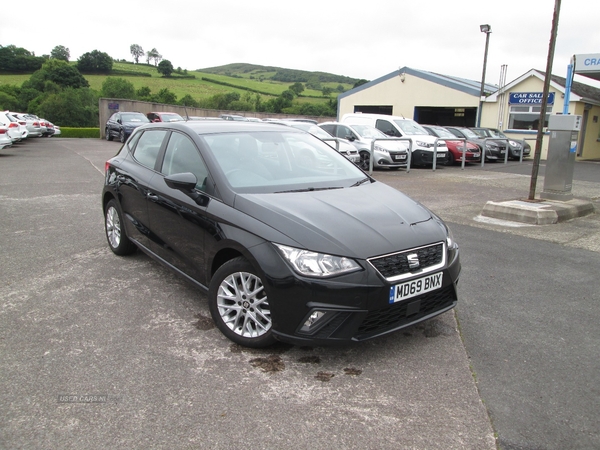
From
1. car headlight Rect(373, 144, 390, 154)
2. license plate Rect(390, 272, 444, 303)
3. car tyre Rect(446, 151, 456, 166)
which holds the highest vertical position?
car headlight Rect(373, 144, 390, 154)

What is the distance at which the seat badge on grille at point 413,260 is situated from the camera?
345 centimetres

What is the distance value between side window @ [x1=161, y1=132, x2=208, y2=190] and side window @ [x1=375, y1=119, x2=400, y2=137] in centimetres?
1430

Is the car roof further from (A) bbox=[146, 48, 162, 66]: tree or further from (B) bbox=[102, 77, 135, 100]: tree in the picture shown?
(A) bbox=[146, 48, 162, 66]: tree

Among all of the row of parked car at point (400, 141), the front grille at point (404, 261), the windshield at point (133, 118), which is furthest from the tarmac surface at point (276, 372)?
the windshield at point (133, 118)

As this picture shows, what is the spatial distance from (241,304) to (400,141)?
544 inches

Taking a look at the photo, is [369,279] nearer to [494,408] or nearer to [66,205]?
[494,408]

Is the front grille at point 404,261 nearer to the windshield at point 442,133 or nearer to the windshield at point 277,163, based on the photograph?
the windshield at point 277,163

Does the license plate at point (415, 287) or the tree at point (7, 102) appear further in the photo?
the tree at point (7, 102)

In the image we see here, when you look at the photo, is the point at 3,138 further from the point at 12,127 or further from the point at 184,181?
the point at 184,181

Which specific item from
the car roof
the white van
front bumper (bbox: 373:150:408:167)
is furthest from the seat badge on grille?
the white van

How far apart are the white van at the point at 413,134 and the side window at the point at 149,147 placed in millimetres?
12278

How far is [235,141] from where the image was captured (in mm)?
4570

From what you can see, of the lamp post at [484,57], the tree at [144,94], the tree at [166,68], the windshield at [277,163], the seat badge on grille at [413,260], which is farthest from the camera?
the tree at [166,68]

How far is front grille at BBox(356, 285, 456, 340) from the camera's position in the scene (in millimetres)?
3309
